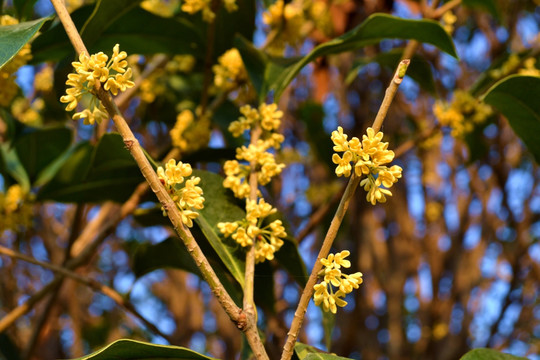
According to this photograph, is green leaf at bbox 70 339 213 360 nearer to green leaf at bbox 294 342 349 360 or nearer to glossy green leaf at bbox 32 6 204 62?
green leaf at bbox 294 342 349 360

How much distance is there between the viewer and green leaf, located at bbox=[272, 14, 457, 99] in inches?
42.0

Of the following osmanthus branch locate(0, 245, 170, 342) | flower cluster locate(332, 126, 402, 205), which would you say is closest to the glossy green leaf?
osmanthus branch locate(0, 245, 170, 342)

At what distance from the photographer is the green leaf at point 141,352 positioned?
30.5 inches

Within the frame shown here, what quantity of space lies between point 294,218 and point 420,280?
0.97 m

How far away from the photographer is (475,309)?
329cm

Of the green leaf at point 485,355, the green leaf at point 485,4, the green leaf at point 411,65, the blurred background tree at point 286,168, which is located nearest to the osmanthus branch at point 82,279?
the blurred background tree at point 286,168

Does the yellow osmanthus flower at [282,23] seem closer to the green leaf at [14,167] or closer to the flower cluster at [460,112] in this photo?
the flower cluster at [460,112]

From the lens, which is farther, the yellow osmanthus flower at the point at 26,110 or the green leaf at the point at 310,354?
the yellow osmanthus flower at the point at 26,110

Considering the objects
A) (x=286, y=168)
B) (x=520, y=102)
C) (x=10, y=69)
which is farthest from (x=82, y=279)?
(x=286, y=168)

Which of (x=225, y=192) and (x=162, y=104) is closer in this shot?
(x=225, y=192)

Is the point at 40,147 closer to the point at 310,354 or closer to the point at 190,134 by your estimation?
the point at 190,134

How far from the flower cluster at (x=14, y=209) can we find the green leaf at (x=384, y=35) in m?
0.74

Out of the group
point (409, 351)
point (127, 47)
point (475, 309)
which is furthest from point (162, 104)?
point (475, 309)

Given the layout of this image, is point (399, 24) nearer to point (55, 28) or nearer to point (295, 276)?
point (295, 276)
